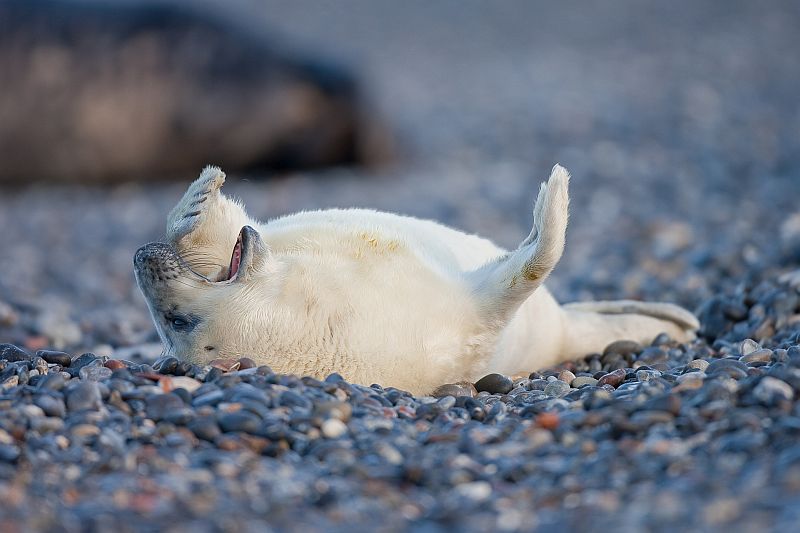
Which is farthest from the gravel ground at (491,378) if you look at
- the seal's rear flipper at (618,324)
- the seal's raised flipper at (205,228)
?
the seal's raised flipper at (205,228)

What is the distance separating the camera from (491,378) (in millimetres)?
3617

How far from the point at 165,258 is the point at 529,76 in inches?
403

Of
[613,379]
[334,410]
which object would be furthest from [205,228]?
[613,379]

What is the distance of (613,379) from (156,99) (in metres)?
6.64

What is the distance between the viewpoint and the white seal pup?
11.1 ft

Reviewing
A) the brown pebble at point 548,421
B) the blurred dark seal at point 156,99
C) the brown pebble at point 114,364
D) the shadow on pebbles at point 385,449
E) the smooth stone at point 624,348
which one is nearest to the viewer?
the shadow on pebbles at point 385,449

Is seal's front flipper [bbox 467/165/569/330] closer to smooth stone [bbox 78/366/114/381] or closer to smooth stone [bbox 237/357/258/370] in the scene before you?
smooth stone [bbox 237/357/258/370]

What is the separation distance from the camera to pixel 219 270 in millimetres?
3650

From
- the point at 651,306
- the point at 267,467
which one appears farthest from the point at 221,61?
the point at 267,467

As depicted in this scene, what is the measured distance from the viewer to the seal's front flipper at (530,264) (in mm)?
3418

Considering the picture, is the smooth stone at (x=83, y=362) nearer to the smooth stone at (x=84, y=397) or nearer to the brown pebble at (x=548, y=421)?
the smooth stone at (x=84, y=397)

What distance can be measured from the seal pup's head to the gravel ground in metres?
0.13

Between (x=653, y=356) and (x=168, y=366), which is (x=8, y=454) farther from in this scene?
(x=653, y=356)

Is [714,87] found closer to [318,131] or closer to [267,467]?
[318,131]
